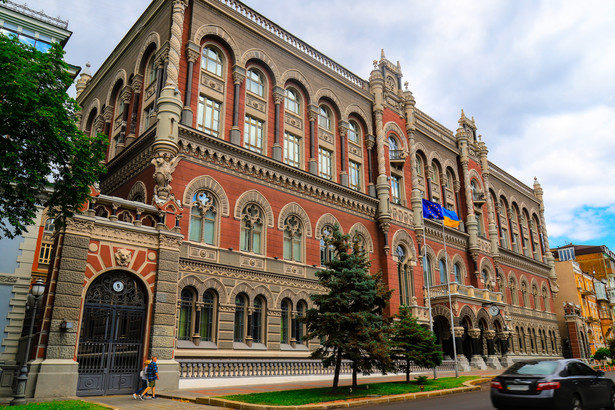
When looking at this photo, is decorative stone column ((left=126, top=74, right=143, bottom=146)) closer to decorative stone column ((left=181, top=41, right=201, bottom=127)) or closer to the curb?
decorative stone column ((left=181, top=41, right=201, bottom=127))

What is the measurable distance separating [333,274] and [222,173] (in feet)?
32.9

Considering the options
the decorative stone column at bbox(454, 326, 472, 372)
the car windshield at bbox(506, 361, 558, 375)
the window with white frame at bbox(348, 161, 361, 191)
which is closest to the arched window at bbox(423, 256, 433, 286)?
the decorative stone column at bbox(454, 326, 472, 372)

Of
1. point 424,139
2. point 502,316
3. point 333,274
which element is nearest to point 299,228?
point 333,274

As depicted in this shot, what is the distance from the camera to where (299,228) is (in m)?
30.4

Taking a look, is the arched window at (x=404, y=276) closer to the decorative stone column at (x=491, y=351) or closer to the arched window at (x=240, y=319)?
the decorative stone column at (x=491, y=351)

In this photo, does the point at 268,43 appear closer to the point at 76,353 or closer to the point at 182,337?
the point at 182,337

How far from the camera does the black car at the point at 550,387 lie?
10656 mm

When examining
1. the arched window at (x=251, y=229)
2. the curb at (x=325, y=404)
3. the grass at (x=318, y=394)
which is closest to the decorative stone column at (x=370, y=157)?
the arched window at (x=251, y=229)

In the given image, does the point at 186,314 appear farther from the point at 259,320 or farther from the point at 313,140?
the point at 313,140

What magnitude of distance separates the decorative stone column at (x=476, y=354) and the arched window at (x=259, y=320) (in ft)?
68.6

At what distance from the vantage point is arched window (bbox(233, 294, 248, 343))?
82.3ft

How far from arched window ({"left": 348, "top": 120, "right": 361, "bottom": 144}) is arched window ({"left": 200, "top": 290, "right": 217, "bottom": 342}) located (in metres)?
18.5

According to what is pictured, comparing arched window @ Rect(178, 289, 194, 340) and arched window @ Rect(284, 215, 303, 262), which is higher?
arched window @ Rect(284, 215, 303, 262)

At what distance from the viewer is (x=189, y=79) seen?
26.3 m
